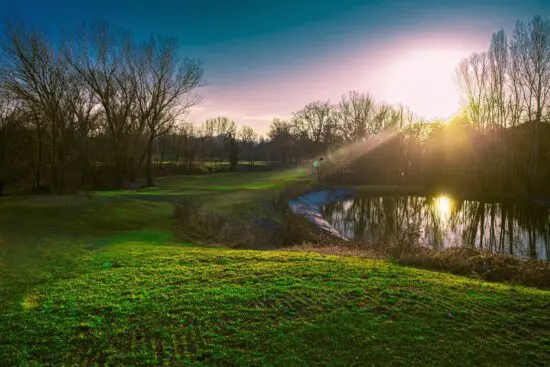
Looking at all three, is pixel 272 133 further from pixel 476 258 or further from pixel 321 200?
pixel 476 258

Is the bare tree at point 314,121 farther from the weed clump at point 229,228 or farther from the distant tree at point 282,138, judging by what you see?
the weed clump at point 229,228

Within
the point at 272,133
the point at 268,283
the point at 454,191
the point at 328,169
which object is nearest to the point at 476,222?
the point at 454,191

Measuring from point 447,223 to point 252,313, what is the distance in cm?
2395

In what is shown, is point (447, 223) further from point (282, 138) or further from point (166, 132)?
point (282, 138)

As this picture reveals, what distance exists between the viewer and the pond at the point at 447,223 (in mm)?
19297

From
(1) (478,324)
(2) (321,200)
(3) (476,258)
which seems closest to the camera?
(1) (478,324)

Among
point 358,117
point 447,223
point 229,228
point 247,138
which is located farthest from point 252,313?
point 247,138

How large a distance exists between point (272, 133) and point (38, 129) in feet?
254

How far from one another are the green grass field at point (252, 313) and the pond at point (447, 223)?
24.8 ft

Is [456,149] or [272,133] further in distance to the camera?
[272,133]

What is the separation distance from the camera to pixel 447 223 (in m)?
26.2

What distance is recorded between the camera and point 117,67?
3791cm

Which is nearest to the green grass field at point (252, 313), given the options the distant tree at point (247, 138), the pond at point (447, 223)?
the pond at point (447, 223)

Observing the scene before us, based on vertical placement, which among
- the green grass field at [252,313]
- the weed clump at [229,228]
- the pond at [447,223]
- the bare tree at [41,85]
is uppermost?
the bare tree at [41,85]
